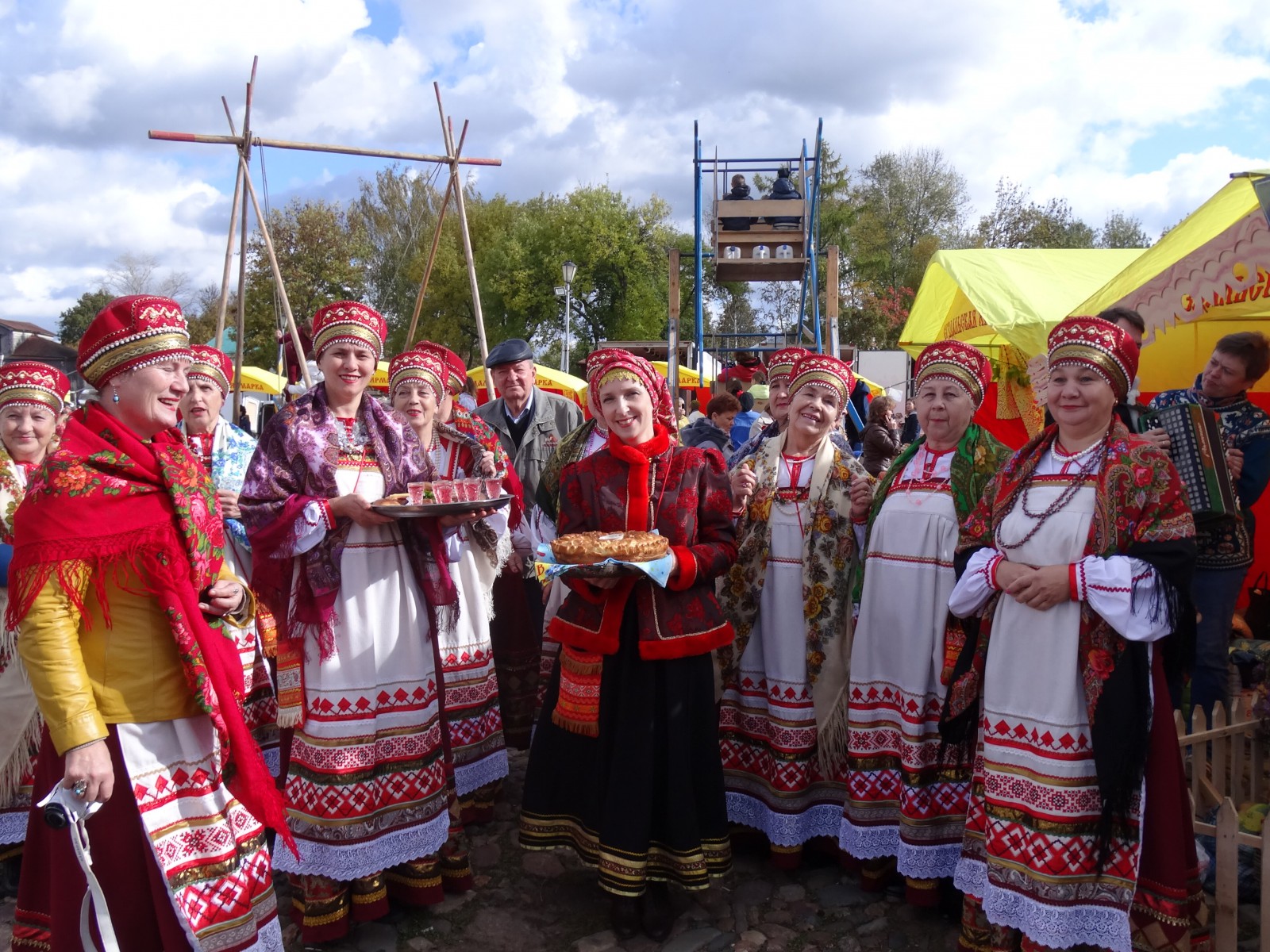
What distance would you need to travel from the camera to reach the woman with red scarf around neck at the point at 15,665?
4.05m

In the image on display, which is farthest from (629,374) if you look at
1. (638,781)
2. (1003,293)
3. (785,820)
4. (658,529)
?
(1003,293)

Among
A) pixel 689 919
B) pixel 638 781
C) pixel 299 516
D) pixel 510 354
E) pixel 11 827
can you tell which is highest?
pixel 510 354

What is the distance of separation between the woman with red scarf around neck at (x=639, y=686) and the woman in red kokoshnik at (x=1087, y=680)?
3.28ft

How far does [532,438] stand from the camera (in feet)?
18.7

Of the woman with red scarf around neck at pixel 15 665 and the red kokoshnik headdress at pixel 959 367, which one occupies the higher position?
the red kokoshnik headdress at pixel 959 367

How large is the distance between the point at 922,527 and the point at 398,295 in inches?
1734

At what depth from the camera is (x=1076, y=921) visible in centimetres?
294

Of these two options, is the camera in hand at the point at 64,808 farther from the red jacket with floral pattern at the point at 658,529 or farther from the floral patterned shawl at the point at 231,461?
the floral patterned shawl at the point at 231,461

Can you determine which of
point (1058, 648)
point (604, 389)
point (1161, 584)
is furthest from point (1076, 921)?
point (604, 389)

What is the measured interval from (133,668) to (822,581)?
104 inches

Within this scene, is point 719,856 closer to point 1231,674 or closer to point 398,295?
point 1231,674

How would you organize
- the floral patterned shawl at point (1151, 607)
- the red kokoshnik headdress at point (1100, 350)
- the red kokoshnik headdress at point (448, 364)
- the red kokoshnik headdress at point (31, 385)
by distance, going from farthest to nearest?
the red kokoshnik headdress at point (448, 364), the red kokoshnik headdress at point (31, 385), the red kokoshnik headdress at point (1100, 350), the floral patterned shawl at point (1151, 607)

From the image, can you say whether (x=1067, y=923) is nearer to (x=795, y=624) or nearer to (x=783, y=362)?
(x=795, y=624)

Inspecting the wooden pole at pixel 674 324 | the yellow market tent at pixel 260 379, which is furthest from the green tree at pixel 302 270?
the wooden pole at pixel 674 324
